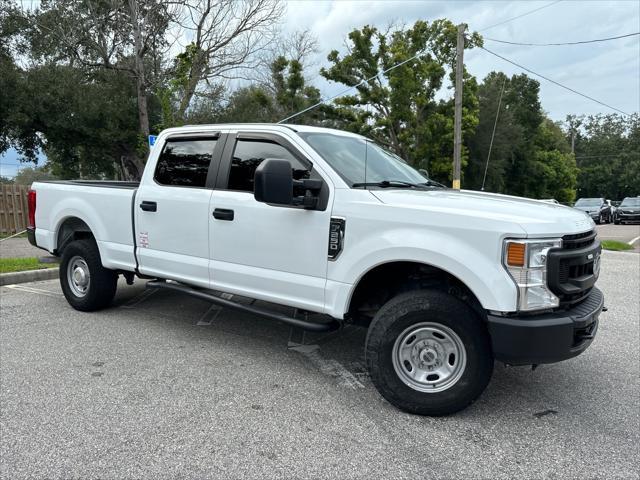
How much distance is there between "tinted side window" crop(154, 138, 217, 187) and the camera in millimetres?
4531

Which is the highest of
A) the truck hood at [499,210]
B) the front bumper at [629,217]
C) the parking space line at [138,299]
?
the truck hood at [499,210]

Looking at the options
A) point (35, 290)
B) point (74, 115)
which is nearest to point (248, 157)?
point (35, 290)

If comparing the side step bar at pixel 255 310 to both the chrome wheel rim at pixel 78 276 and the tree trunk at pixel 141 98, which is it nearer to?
the chrome wheel rim at pixel 78 276

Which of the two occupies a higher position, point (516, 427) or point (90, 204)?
point (90, 204)

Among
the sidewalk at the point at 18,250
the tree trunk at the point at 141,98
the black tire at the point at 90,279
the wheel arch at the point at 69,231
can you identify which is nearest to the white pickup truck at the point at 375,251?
the black tire at the point at 90,279

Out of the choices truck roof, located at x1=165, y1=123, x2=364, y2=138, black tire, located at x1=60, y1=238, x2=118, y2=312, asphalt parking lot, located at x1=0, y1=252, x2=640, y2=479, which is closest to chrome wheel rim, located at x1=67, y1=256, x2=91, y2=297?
black tire, located at x1=60, y1=238, x2=118, y2=312

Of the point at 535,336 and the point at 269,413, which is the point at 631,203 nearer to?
the point at 535,336

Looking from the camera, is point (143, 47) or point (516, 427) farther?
point (143, 47)

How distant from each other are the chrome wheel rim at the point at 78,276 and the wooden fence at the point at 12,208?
39.5 ft

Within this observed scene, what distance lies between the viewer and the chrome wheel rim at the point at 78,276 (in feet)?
18.2

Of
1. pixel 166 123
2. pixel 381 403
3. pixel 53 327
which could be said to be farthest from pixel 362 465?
pixel 166 123

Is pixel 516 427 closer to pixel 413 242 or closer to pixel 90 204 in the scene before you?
pixel 413 242

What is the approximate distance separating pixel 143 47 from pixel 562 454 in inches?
891

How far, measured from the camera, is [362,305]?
3.80 metres
